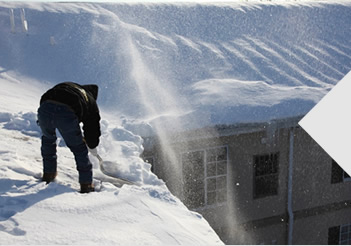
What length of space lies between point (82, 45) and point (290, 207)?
261 inches

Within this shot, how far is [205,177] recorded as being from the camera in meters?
9.23

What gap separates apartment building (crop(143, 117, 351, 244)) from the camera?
8.85m

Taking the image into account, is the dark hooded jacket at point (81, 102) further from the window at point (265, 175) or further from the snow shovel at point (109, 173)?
the window at point (265, 175)

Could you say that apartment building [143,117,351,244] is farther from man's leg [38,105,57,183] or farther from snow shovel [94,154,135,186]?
man's leg [38,105,57,183]

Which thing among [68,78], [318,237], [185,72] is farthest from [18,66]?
[318,237]

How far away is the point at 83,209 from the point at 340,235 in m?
10.1

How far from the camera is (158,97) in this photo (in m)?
8.99

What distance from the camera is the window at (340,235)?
1154cm

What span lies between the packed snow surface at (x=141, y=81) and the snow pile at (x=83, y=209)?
15 mm

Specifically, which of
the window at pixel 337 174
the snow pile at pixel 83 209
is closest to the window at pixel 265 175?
the window at pixel 337 174

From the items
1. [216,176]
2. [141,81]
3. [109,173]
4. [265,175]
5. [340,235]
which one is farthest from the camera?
[340,235]

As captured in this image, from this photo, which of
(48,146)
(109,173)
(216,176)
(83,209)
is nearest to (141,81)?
(216,176)

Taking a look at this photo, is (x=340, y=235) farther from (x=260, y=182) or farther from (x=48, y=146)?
(x=48, y=146)

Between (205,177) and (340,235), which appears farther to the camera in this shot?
(340,235)
